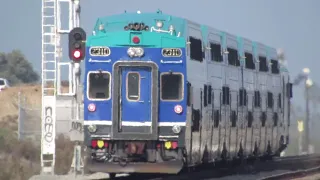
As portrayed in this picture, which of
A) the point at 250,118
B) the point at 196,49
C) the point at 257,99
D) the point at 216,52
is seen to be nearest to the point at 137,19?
the point at 196,49

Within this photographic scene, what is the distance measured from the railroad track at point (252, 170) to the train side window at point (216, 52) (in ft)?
10.9

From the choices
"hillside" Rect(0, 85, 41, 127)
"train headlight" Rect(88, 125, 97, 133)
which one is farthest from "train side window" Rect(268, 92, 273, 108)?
"hillside" Rect(0, 85, 41, 127)

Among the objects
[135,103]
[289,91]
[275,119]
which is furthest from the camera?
[289,91]

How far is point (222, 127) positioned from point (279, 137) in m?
8.64

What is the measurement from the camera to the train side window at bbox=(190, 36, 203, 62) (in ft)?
89.0

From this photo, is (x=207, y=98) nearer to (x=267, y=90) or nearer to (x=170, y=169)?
(x=170, y=169)

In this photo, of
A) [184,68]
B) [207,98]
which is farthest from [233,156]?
[184,68]

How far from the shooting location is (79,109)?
28.8m

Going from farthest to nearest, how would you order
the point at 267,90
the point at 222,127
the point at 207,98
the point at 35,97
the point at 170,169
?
1. the point at 35,97
2. the point at 267,90
3. the point at 222,127
4. the point at 207,98
5. the point at 170,169

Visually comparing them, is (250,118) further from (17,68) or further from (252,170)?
(17,68)

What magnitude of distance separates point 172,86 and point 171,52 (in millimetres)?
Answer: 820

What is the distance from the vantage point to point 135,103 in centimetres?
2530

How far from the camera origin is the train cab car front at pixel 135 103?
25281 millimetres

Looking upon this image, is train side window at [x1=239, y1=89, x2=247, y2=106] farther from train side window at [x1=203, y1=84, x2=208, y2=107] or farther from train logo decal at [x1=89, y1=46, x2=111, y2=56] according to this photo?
train logo decal at [x1=89, y1=46, x2=111, y2=56]
